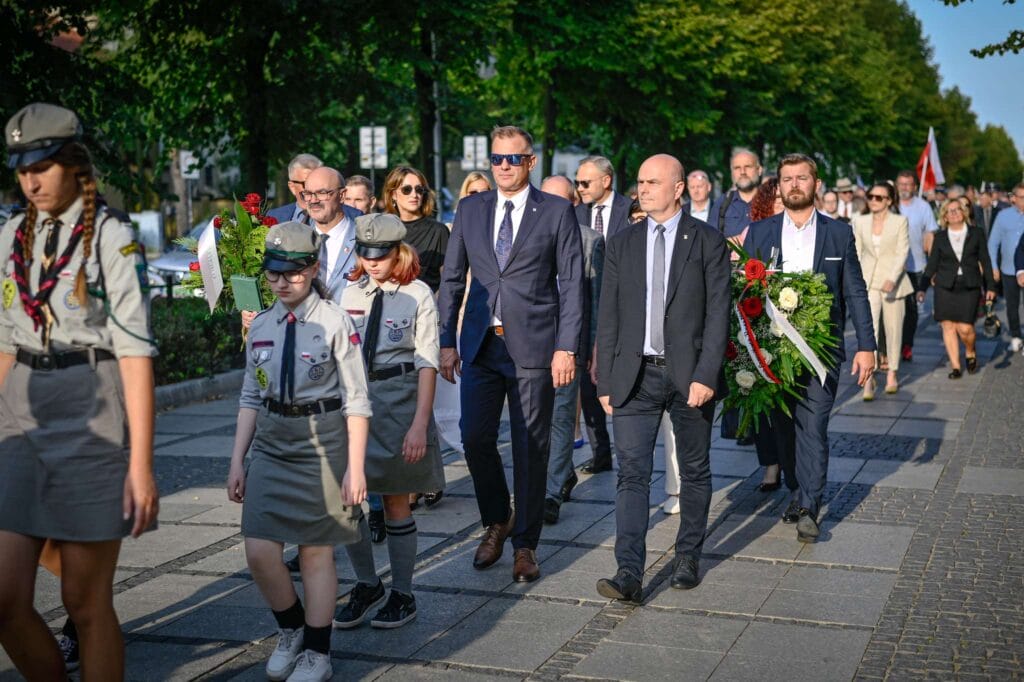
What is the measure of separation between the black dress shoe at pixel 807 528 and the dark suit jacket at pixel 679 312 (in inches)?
51.6

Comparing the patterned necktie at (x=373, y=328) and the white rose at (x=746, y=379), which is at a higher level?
the patterned necktie at (x=373, y=328)

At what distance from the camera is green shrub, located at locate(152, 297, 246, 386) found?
12812 millimetres

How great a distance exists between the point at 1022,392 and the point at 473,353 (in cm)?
854

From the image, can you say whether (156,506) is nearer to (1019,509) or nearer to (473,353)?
(473,353)

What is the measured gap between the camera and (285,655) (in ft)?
16.5

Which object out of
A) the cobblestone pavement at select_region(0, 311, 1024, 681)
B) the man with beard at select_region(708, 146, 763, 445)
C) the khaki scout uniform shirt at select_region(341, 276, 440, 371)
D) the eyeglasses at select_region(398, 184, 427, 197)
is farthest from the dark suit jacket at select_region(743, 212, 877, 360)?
the man with beard at select_region(708, 146, 763, 445)

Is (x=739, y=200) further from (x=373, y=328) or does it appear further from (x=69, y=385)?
(x=69, y=385)

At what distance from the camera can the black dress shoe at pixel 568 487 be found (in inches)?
316

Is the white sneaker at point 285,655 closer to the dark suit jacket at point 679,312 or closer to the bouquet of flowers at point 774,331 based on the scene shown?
the dark suit jacket at point 679,312

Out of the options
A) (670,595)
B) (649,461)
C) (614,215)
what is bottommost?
(670,595)

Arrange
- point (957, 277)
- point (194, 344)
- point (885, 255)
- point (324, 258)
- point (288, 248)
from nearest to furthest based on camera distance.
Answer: point (288, 248), point (324, 258), point (885, 255), point (194, 344), point (957, 277)

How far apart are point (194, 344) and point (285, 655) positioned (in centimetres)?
852

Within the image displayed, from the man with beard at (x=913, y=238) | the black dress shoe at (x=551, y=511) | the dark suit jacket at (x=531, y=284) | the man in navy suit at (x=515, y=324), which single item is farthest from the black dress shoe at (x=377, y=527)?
the man with beard at (x=913, y=238)

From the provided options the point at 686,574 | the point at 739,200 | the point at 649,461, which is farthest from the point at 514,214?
the point at 739,200
